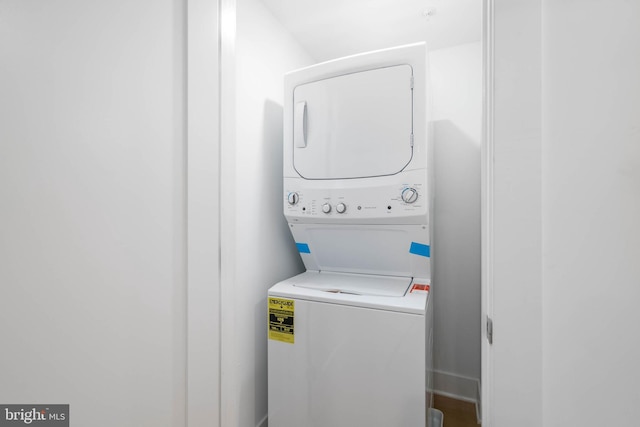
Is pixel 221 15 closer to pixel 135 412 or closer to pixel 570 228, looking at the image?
pixel 570 228

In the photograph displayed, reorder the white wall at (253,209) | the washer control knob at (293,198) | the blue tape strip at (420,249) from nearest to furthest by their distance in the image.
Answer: the white wall at (253,209) → the blue tape strip at (420,249) → the washer control knob at (293,198)

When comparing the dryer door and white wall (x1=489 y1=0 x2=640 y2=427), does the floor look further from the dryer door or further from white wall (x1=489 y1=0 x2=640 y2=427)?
the dryer door

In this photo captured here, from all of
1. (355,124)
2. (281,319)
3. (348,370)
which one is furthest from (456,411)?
(355,124)

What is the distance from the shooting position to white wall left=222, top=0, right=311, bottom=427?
120 centimetres

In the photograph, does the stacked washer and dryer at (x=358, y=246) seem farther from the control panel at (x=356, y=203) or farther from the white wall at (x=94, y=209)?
the white wall at (x=94, y=209)

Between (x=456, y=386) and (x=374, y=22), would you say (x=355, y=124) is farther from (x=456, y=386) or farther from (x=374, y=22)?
(x=456, y=386)

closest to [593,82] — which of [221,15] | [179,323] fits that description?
[221,15]

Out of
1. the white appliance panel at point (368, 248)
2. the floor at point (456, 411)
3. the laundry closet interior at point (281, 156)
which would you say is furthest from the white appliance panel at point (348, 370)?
the floor at point (456, 411)

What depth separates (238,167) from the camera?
1325 mm

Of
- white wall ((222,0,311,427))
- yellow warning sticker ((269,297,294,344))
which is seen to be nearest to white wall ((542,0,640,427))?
yellow warning sticker ((269,297,294,344))

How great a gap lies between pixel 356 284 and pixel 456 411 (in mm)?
1216

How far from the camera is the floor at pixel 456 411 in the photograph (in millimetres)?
1682

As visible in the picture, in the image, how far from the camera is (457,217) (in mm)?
1960

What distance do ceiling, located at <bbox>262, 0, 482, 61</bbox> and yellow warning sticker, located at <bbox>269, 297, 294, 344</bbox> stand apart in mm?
1585
